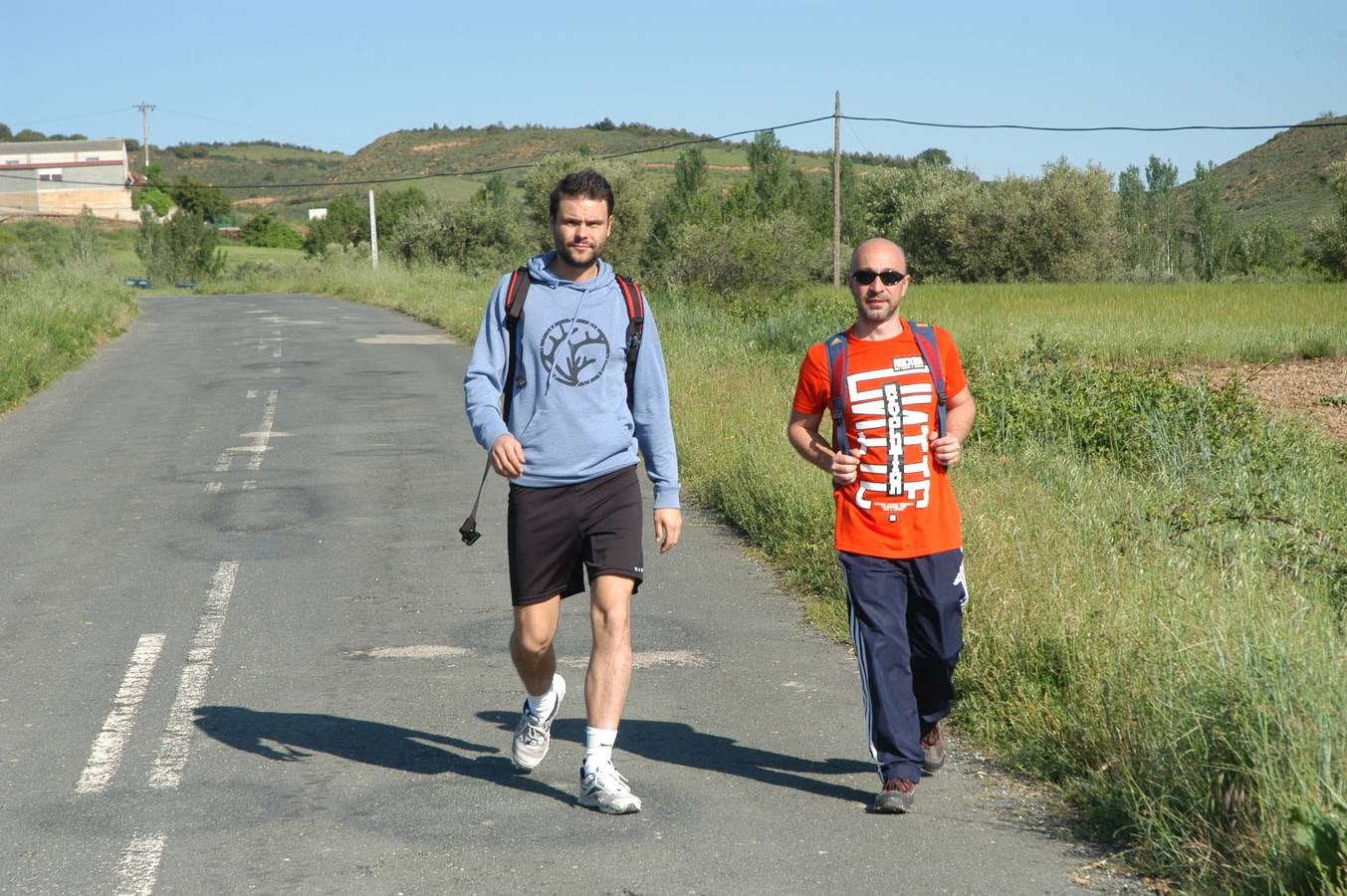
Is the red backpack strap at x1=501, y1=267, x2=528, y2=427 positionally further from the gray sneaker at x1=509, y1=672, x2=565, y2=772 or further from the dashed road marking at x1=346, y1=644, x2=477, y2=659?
the dashed road marking at x1=346, y1=644, x2=477, y2=659

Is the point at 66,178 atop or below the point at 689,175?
atop

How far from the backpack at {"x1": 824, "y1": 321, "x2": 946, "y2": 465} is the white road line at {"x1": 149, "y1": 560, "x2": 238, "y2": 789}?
2610mm

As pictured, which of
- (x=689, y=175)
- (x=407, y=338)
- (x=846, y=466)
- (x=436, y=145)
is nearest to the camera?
(x=846, y=466)

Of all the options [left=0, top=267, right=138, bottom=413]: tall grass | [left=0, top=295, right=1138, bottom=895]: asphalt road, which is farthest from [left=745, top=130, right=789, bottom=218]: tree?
[left=0, top=295, right=1138, bottom=895]: asphalt road

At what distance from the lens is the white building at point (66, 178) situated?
12638 cm

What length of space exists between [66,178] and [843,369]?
14619 cm

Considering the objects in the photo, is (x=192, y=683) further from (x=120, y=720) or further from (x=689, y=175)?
(x=689, y=175)

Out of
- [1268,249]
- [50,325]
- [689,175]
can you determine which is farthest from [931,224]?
[50,325]

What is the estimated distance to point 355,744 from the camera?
558 cm

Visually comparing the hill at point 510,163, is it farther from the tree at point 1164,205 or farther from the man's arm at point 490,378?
the man's arm at point 490,378

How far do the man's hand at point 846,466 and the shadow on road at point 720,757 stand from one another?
1.12 m

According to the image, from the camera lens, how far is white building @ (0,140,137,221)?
4975 inches

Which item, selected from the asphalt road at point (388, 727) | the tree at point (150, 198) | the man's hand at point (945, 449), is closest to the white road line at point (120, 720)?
the asphalt road at point (388, 727)

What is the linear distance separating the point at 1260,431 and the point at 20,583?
358 inches
